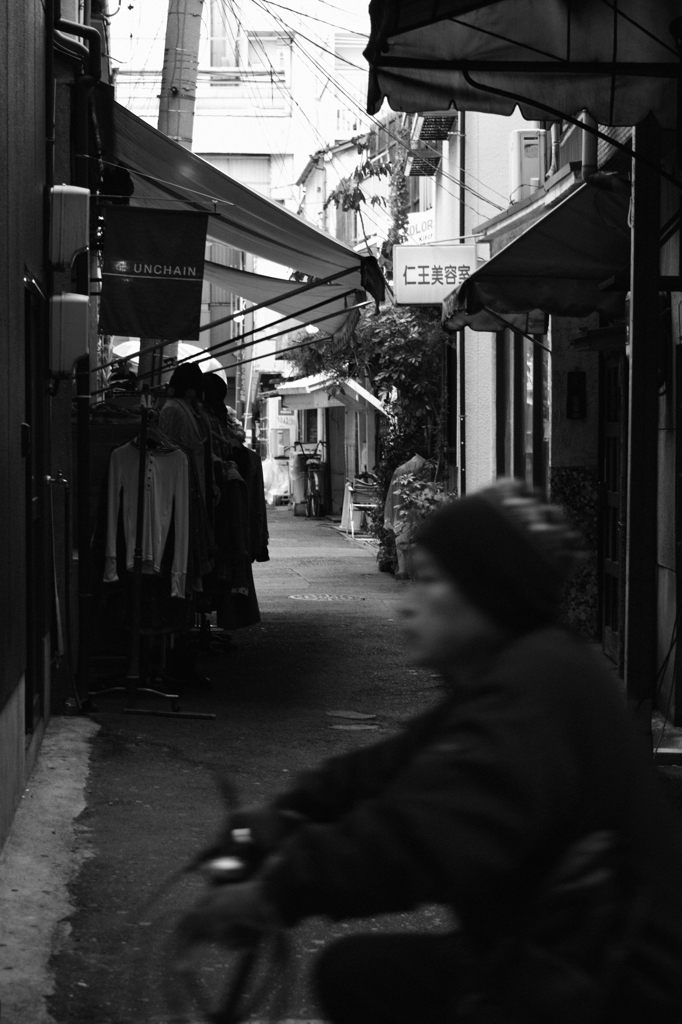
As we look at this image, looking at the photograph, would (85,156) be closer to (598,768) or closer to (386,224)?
(598,768)

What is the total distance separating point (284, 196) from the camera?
42.2m

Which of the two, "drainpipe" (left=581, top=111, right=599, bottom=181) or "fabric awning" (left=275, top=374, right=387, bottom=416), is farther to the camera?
"fabric awning" (left=275, top=374, right=387, bottom=416)

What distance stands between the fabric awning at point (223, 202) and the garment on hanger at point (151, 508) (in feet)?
6.33

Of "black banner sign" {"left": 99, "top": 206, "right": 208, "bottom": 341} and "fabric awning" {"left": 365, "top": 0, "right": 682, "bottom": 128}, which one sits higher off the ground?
"fabric awning" {"left": 365, "top": 0, "right": 682, "bottom": 128}

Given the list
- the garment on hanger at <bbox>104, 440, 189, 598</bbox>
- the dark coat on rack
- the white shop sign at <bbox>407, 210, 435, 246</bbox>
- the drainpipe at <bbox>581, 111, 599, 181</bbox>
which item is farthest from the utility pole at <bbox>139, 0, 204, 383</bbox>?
the white shop sign at <bbox>407, 210, 435, 246</bbox>

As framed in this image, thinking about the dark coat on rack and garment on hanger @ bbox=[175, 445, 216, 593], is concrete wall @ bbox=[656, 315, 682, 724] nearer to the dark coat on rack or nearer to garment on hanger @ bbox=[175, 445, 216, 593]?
garment on hanger @ bbox=[175, 445, 216, 593]

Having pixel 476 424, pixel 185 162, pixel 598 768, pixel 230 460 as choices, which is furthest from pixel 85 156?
pixel 476 424

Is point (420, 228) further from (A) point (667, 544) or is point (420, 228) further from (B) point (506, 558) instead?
(B) point (506, 558)

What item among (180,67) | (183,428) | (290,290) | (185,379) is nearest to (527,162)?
(180,67)

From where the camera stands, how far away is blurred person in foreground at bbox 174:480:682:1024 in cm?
209

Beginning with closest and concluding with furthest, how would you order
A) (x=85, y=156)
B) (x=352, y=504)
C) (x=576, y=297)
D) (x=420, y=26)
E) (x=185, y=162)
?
(x=420, y=26) → (x=85, y=156) → (x=185, y=162) → (x=576, y=297) → (x=352, y=504)

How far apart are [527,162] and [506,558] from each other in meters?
14.2

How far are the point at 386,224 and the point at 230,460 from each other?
17.8 meters

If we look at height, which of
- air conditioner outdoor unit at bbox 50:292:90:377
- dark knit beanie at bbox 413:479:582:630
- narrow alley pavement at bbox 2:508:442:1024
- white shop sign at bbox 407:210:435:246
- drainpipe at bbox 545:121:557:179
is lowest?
narrow alley pavement at bbox 2:508:442:1024
